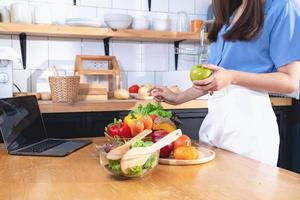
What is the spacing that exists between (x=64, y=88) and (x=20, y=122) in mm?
746

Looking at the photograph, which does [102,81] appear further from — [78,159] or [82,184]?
[82,184]

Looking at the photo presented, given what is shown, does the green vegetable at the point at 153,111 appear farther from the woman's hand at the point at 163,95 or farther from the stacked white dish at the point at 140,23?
the stacked white dish at the point at 140,23

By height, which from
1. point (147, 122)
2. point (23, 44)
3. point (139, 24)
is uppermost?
point (139, 24)

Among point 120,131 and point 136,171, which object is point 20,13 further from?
point 136,171

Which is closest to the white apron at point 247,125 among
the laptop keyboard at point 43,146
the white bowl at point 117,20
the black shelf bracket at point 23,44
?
the laptop keyboard at point 43,146

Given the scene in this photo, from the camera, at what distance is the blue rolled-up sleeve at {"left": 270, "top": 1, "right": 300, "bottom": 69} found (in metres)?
1.07

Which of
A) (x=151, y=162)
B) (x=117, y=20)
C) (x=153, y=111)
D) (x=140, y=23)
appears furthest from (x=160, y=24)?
(x=151, y=162)

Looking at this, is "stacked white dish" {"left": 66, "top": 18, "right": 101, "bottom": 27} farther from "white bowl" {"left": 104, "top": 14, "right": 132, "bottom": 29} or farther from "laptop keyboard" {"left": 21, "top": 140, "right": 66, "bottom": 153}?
"laptop keyboard" {"left": 21, "top": 140, "right": 66, "bottom": 153}

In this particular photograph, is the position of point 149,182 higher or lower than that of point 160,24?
lower

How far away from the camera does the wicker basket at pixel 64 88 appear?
1902 millimetres

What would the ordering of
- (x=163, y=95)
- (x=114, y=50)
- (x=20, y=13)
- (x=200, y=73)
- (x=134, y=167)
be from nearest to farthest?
(x=134, y=167) → (x=200, y=73) → (x=163, y=95) → (x=20, y=13) → (x=114, y=50)

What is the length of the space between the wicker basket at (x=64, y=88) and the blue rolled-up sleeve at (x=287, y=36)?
1145mm

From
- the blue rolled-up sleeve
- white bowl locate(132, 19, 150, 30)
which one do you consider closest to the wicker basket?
white bowl locate(132, 19, 150, 30)

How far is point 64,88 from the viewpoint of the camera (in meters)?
1.93
